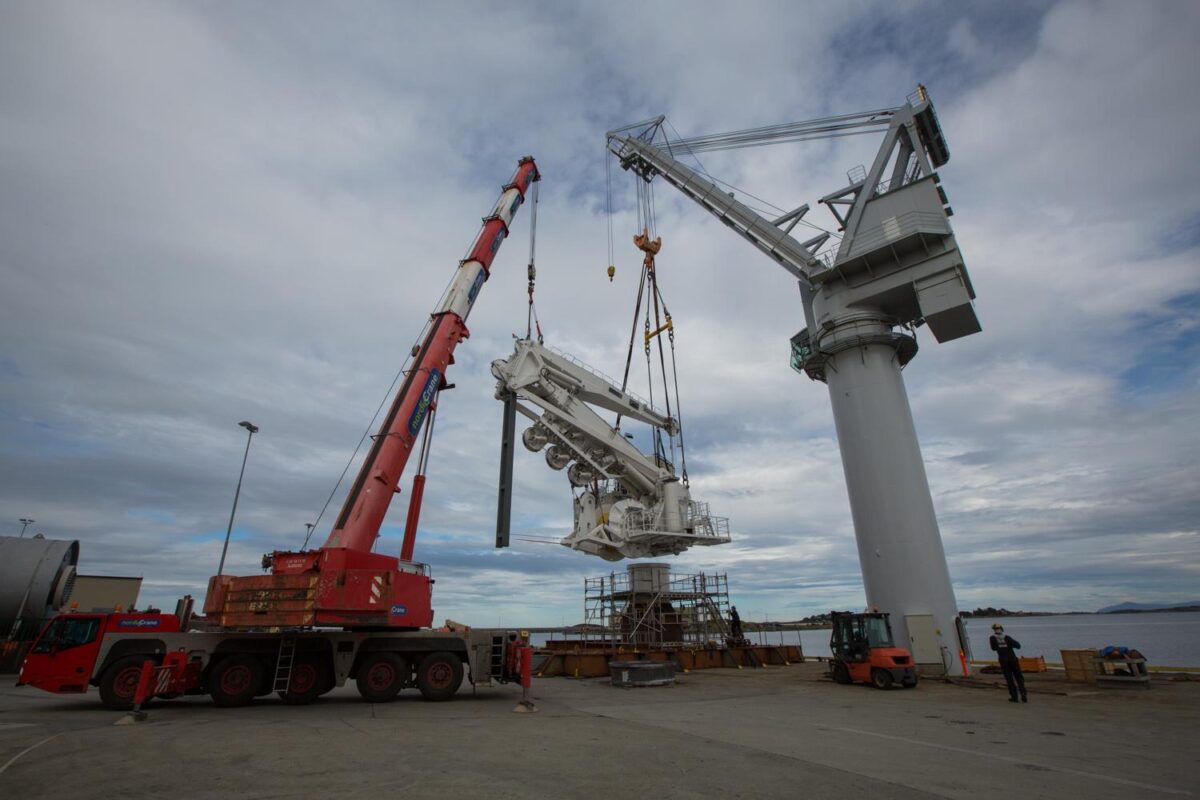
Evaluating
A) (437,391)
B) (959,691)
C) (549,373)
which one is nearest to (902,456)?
(959,691)

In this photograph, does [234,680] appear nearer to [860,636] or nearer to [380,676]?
[380,676]

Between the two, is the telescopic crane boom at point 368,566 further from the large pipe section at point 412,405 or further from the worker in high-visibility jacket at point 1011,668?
the worker in high-visibility jacket at point 1011,668

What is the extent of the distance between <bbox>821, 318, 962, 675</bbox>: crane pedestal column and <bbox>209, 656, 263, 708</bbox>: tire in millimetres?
17071

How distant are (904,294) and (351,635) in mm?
19006

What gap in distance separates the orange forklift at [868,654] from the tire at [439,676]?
10.4 metres

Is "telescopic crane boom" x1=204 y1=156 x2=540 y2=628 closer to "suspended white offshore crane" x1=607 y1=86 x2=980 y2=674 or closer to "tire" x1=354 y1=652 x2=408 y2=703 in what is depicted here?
"tire" x1=354 y1=652 x2=408 y2=703

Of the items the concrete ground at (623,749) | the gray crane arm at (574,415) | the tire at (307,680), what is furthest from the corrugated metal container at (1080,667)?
the tire at (307,680)

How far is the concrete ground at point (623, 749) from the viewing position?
597 cm

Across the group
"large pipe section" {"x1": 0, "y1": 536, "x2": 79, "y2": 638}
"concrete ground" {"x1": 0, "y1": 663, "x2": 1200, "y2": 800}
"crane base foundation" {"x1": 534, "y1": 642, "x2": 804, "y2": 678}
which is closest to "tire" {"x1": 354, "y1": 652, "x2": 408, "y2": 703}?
"concrete ground" {"x1": 0, "y1": 663, "x2": 1200, "y2": 800}

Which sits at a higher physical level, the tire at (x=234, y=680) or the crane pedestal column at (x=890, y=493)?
the crane pedestal column at (x=890, y=493)

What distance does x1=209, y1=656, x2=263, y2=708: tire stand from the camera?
12195 mm

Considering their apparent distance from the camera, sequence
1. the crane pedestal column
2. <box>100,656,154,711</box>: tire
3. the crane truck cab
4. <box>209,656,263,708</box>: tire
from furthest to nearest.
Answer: the crane pedestal column → <box>209,656,263,708</box>: tire → <box>100,656,154,711</box>: tire → the crane truck cab

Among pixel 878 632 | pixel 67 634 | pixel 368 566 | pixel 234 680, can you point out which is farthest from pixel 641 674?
pixel 67 634

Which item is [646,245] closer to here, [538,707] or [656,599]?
[656,599]
